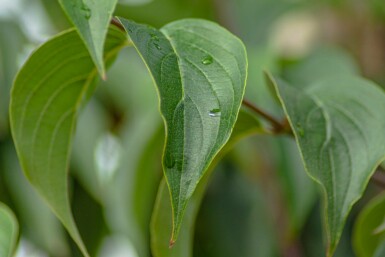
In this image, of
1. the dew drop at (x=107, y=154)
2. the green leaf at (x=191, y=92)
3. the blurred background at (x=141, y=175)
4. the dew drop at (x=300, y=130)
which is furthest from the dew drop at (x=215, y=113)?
the dew drop at (x=107, y=154)

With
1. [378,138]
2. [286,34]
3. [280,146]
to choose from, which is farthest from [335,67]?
[378,138]

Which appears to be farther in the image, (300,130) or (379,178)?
(379,178)

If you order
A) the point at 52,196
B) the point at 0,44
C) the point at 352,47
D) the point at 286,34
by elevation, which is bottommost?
the point at 352,47

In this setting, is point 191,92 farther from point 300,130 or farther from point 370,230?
point 370,230

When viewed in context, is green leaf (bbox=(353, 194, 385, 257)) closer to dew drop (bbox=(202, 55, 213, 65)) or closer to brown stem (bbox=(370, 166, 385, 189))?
brown stem (bbox=(370, 166, 385, 189))

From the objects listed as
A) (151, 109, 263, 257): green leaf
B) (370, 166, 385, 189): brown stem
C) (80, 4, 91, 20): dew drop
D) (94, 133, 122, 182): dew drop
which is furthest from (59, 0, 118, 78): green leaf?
(94, 133, 122, 182): dew drop

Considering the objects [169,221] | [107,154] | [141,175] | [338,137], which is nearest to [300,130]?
[338,137]

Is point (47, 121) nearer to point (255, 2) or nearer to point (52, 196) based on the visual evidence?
point (52, 196)
